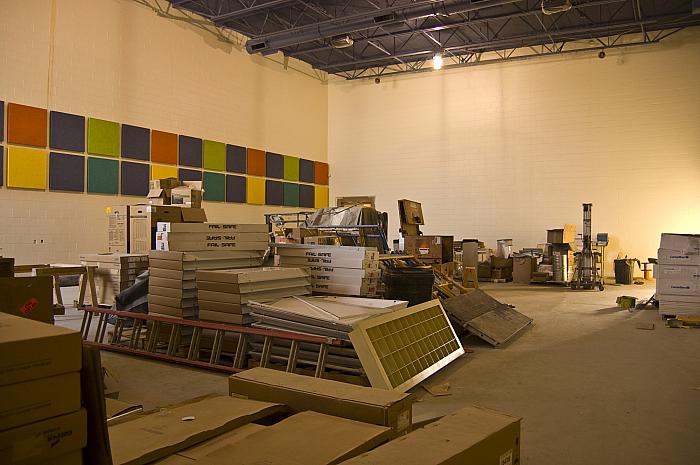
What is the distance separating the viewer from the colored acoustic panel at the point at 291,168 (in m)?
14.9

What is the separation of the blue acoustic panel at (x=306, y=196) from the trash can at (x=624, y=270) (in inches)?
310

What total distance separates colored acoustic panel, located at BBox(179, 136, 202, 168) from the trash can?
9570 millimetres

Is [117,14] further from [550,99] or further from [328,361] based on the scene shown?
[550,99]

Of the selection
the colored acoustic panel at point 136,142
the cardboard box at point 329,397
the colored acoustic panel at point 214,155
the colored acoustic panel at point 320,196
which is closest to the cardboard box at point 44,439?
the cardboard box at point 329,397

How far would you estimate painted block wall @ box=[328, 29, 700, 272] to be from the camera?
12.9 metres

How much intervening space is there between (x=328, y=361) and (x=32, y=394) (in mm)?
3403

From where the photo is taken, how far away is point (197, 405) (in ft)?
7.67

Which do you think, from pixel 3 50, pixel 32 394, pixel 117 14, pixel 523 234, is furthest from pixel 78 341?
pixel 523 234

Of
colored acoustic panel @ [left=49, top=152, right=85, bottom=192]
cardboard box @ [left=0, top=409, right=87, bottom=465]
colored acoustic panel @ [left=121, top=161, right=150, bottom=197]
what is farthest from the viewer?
colored acoustic panel @ [left=121, top=161, right=150, bottom=197]

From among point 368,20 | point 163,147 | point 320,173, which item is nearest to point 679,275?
point 368,20

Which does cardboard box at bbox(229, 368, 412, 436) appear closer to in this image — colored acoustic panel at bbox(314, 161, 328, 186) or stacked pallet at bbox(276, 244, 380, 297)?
stacked pallet at bbox(276, 244, 380, 297)

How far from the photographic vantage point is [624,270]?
496 inches

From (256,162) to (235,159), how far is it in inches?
28.8

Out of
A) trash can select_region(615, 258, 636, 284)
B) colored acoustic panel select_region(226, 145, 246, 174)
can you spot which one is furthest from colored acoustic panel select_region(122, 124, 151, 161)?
trash can select_region(615, 258, 636, 284)
